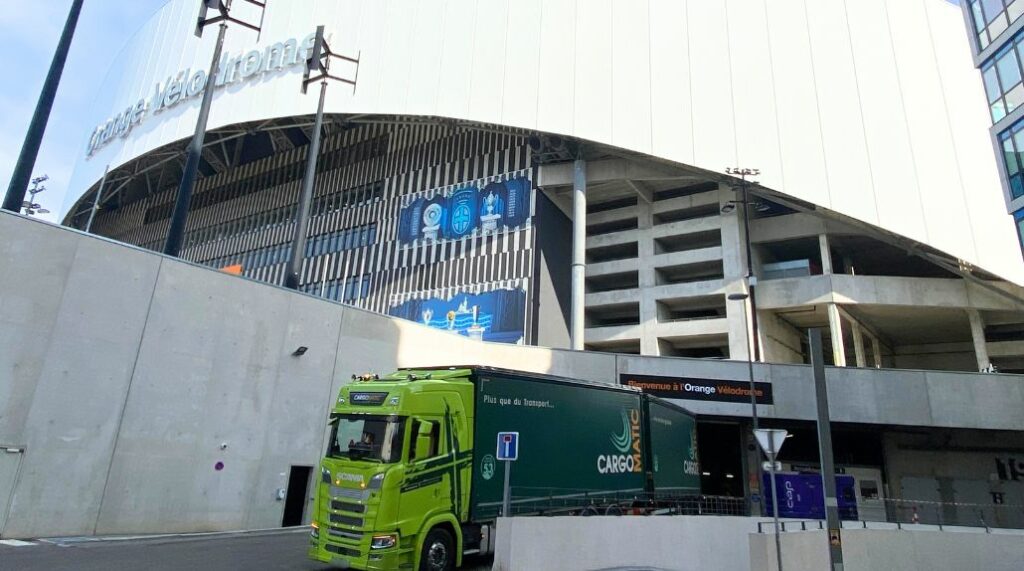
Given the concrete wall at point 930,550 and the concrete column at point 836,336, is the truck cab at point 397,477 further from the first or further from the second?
the concrete column at point 836,336

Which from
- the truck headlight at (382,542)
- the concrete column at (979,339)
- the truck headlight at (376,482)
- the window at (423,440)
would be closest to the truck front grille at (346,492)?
the truck headlight at (376,482)

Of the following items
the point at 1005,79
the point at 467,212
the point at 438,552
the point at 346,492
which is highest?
the point at 467,212

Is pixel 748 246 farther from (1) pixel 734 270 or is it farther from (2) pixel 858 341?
(2) pixel 858 341

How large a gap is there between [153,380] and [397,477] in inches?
388

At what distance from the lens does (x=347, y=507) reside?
1059cm

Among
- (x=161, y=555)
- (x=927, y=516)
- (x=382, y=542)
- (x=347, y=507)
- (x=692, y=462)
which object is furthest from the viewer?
(x=692, y=462)

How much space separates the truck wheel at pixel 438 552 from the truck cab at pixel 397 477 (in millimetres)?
17

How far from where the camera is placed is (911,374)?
28938 mm

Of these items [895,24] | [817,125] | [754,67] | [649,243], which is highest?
[895,24]

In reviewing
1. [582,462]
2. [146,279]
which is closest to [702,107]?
[582,462]

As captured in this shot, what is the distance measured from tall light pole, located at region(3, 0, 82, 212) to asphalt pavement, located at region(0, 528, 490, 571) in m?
9.27

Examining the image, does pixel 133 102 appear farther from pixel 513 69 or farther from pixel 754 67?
pixel 754 67

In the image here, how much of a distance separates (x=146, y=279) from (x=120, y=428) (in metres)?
4.02

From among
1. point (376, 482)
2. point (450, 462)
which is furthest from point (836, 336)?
point (376, 482)
